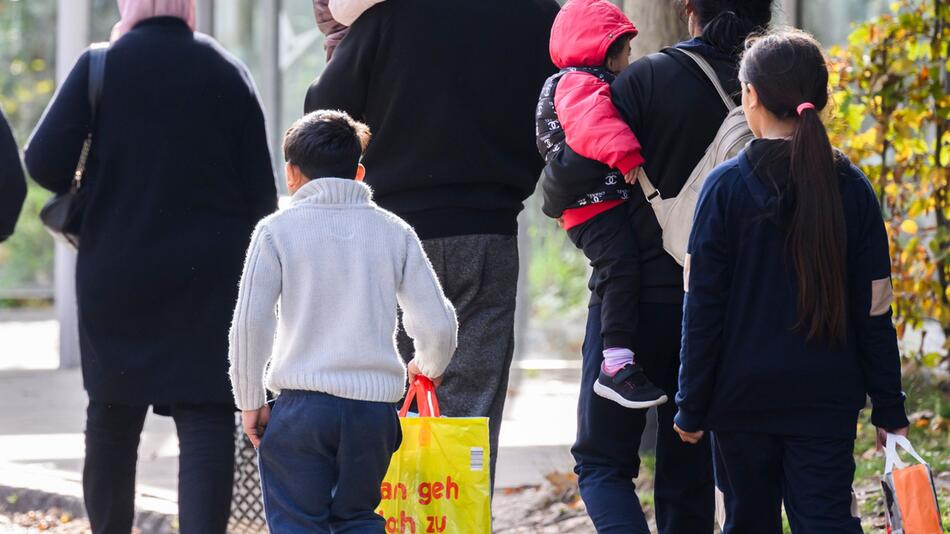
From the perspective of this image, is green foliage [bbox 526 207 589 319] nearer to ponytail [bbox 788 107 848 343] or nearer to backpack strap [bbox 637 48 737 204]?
backpack strap [bbox 637 48 737 204]

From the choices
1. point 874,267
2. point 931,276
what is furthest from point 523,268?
point 874,267

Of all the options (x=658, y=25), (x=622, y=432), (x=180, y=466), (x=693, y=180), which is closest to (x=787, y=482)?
(x=622, y=432)

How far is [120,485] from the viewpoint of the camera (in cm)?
449

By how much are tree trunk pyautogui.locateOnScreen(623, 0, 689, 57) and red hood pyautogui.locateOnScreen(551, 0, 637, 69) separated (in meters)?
2.17

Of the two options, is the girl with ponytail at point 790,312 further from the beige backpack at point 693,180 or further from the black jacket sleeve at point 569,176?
the black jacket sleeve at point 569,176

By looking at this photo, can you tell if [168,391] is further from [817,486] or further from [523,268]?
[523,268]

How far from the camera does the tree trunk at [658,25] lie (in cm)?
604

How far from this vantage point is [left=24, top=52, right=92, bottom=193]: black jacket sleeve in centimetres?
431

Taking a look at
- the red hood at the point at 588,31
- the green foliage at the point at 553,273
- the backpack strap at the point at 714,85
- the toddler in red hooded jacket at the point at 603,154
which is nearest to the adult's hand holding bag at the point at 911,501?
the toddler in red hooded jacket at the point at 603,154

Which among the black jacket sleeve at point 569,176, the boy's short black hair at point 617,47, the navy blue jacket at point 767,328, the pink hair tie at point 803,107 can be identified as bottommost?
the navy blue jacket at point 767,328

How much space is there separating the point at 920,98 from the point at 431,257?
3.31m

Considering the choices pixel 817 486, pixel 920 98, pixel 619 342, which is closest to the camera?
pixel 817 486

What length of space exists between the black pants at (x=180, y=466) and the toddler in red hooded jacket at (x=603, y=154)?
122 cm

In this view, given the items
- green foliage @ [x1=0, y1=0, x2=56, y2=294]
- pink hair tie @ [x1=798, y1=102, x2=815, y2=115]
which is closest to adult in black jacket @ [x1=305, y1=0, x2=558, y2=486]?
pink hair tie @ [x1=798, y1=102, x2=815, y2=115]
